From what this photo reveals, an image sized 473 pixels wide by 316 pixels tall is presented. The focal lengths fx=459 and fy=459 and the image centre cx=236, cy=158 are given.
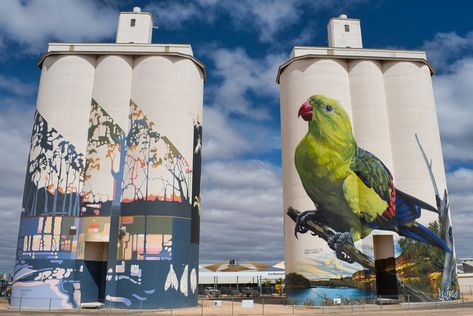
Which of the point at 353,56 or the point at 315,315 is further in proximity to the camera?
the point at 353,56

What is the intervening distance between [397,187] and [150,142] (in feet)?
76.2

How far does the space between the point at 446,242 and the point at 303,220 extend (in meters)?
13.5

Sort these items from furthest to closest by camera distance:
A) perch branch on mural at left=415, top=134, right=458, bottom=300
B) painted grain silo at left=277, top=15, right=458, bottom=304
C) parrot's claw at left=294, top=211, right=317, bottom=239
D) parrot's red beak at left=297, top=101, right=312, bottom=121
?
1. parrot's red beak at left=297, top=101, right=312, bottom=121
2. parrot's claw at left=294, top=211, right=317, bottom=239
3. perch branch on mural at left=415, top=134, right=458, bottom=300
4. painted grain silo at left=277, top=15, right=458, bottom=304

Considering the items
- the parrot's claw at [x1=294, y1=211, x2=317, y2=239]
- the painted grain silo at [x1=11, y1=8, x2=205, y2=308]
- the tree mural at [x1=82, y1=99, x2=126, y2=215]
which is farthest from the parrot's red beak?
the tree mural at [x1=82, y1=99, x2=126, y2=215]

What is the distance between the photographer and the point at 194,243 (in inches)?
1604

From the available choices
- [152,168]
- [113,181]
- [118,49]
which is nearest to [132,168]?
[152,168]

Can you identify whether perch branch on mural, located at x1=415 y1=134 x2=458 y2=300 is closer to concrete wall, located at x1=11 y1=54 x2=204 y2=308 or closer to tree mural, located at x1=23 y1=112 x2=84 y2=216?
concrete wall, located at x1=11 y1=54 x2=204 y2=308

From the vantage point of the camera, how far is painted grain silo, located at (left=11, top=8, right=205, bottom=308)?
3775cm

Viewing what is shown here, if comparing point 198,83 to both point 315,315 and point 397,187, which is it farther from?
point 315,315

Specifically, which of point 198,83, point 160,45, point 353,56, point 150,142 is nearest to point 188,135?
point 150,142

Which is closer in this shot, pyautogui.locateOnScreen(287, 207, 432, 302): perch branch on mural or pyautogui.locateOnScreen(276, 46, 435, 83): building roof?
pyautogui.locateOnScreen(287, 207, 432, 302): perch branch on mural

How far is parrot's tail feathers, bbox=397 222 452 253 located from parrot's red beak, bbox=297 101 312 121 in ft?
43.6

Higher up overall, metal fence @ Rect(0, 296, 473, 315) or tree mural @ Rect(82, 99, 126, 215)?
tree mural @ Rect(82, 99, 126, 215)

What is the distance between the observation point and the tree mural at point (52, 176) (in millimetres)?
39344
